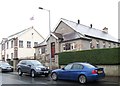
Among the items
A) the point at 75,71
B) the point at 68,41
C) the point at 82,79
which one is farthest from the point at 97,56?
the point at 68,41

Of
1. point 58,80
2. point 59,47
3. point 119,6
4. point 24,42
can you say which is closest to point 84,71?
point 58,80

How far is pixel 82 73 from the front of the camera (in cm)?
1538

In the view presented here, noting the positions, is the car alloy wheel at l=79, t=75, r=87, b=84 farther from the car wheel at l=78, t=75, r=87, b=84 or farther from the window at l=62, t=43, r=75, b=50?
the window at l=62, t=43, r=75, b=50

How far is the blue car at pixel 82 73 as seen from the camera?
15032mm

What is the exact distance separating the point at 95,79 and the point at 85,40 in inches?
741

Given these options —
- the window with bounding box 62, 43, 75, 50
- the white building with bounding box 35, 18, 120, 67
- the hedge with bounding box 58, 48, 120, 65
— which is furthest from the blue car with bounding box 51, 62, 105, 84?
the window with bounding box 62, 43, 75, 50

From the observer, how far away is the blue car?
592 inches

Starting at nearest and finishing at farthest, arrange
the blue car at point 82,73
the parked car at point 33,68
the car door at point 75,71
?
the blue car at point 82,73 < the car door at point 75,71 < the parked car at point 33,68

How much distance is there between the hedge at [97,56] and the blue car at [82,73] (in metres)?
4.58

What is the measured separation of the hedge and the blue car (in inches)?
180

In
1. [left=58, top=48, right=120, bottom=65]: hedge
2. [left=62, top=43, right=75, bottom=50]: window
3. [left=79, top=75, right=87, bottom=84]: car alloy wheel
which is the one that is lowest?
[left=79, top=75, right=87, bottom=84]: car alloy wheel

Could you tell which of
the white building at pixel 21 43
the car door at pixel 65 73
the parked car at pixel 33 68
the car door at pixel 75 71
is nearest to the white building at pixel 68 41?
the parked car at pixel 33 68

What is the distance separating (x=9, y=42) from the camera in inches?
2201

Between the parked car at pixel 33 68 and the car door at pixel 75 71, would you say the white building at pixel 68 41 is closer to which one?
the parked car at pixel 33 68
